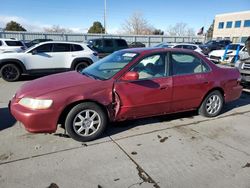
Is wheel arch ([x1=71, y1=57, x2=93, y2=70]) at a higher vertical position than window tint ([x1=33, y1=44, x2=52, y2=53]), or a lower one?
lower

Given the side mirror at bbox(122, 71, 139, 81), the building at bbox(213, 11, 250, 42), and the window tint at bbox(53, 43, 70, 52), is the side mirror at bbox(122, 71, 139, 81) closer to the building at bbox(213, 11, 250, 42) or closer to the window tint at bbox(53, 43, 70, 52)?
the window tint at bbox(53, 43, 70, 52)

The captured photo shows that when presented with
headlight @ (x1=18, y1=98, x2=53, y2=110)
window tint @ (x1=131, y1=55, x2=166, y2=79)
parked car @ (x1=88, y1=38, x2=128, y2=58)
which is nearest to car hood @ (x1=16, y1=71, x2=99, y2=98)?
headlight @ (x1=18, y1=98, x2=53, y2=110)

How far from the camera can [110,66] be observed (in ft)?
15.5

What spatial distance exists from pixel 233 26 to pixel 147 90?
60.2m

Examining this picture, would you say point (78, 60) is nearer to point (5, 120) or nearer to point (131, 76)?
point (5, 120)

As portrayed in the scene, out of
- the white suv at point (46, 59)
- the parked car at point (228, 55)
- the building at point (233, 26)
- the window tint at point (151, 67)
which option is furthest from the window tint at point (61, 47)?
the building at point (233, 26)

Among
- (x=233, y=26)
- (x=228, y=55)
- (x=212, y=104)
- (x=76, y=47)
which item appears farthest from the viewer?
(x=233, y=26)

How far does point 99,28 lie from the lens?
192 ft

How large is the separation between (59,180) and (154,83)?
2.33m

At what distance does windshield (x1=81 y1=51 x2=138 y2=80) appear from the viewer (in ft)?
14.4

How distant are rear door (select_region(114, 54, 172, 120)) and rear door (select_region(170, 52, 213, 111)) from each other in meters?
0.17

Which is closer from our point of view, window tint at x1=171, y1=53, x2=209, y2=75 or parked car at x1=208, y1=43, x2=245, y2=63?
window tint at x1=171, y1=53, x2=209, y2=75

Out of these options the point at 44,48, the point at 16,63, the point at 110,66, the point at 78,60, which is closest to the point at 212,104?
the point at 110,66

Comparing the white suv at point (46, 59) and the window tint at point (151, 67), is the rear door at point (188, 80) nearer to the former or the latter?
the window tint at point (151, 67)
